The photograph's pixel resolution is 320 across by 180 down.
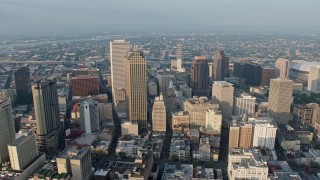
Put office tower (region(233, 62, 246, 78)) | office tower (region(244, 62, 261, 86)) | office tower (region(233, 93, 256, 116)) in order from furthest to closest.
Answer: office tower (region(233, 62, 246, 78)), office tower (region(244, 62, 261, 86)), office tower (region(233, 93, 256, 116))

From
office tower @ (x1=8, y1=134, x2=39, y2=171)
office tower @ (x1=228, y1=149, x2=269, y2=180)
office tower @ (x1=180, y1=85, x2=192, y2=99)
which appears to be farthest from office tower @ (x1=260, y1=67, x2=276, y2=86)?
office tower @ (x1=8, y1=134, x2=39, y2=171)

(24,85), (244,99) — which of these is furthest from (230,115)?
(24,85)

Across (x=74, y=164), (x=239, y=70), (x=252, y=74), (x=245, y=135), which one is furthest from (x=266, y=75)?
(x=74, y=164)

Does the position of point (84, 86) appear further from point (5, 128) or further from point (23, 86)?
point (5, 128)

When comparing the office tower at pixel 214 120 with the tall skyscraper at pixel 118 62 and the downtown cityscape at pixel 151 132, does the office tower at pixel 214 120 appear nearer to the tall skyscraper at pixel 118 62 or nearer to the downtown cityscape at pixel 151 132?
the downtown cityscape at pixel 151 132

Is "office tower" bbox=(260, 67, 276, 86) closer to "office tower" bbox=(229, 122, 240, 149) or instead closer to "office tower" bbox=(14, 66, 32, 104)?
"office tower" bbox=(229, 122, 240, 149)

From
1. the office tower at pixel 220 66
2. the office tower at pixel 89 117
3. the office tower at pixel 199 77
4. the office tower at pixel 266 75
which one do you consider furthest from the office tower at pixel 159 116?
the office tower at pixel 266 75
